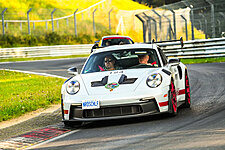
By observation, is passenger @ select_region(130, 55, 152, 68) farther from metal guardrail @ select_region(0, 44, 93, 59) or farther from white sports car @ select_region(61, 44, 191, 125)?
metal guardrail @ select_region(0, 44, 93, 59)

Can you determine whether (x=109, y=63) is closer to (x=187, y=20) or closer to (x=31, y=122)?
(x=31, y=122)

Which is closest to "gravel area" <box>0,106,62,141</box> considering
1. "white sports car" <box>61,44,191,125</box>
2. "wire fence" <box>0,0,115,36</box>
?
"white sports car" <box>61,44,191,125</box>

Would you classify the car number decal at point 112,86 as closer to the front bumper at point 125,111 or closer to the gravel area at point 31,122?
the front bumper at point 125,111

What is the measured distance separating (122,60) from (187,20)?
1767 cm

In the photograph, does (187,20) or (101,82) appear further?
(187,20)

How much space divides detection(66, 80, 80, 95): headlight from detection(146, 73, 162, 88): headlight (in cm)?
116

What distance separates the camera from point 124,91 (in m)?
7.37

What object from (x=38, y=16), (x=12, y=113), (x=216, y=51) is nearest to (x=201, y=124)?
(x=12, y=113)

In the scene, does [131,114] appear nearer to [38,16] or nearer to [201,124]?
[201,124]

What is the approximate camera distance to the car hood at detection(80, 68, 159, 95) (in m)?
7.44

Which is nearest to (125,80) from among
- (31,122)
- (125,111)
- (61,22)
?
(125,111)

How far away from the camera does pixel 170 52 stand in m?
25.0

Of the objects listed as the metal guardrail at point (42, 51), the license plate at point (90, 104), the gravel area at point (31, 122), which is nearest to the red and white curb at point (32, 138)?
the gravel area at point (31, 122)

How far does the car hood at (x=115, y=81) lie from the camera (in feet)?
24.4
